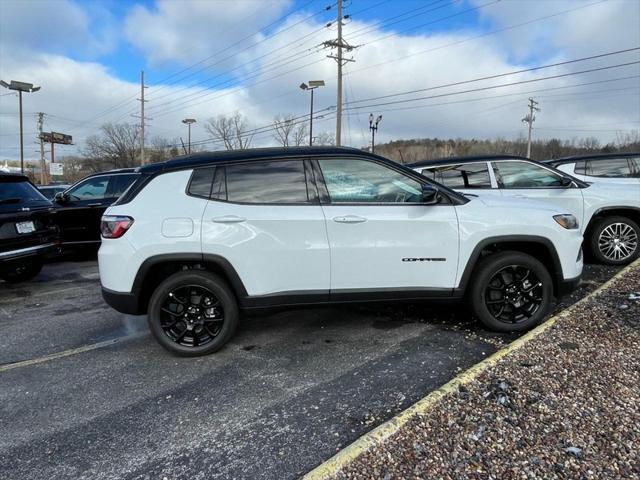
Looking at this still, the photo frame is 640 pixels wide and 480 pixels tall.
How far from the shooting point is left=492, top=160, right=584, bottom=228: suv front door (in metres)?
6.85

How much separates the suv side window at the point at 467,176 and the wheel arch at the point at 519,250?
2.96 metres

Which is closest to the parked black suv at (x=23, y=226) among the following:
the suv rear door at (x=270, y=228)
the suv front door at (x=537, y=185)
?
the suv rear door at (x=270, y=228)

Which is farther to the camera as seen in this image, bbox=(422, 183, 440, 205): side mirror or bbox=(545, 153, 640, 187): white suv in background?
bbox=(545, 153, 640, 187): white suv in background

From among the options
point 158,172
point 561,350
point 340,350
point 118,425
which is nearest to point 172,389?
point 118,425

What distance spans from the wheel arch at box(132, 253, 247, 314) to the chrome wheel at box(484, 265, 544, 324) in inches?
90.7

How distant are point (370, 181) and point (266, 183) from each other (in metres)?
0.93

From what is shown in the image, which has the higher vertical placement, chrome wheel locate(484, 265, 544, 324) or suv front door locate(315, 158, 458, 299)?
suv front door locate(315, 158, 458, 299)

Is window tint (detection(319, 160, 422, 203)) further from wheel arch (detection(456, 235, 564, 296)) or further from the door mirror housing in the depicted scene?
the door mirror housing

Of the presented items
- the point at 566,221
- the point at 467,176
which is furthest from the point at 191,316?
the point at 467,176

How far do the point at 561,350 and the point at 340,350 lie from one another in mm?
1810

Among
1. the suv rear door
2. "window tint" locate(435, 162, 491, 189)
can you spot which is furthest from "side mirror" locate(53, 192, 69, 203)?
"window tint" locate(435, 162, 491, 189)

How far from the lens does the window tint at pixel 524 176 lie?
22.9 ft

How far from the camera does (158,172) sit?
3.91 meters

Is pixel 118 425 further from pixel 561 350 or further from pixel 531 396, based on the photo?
pixel 561 350
